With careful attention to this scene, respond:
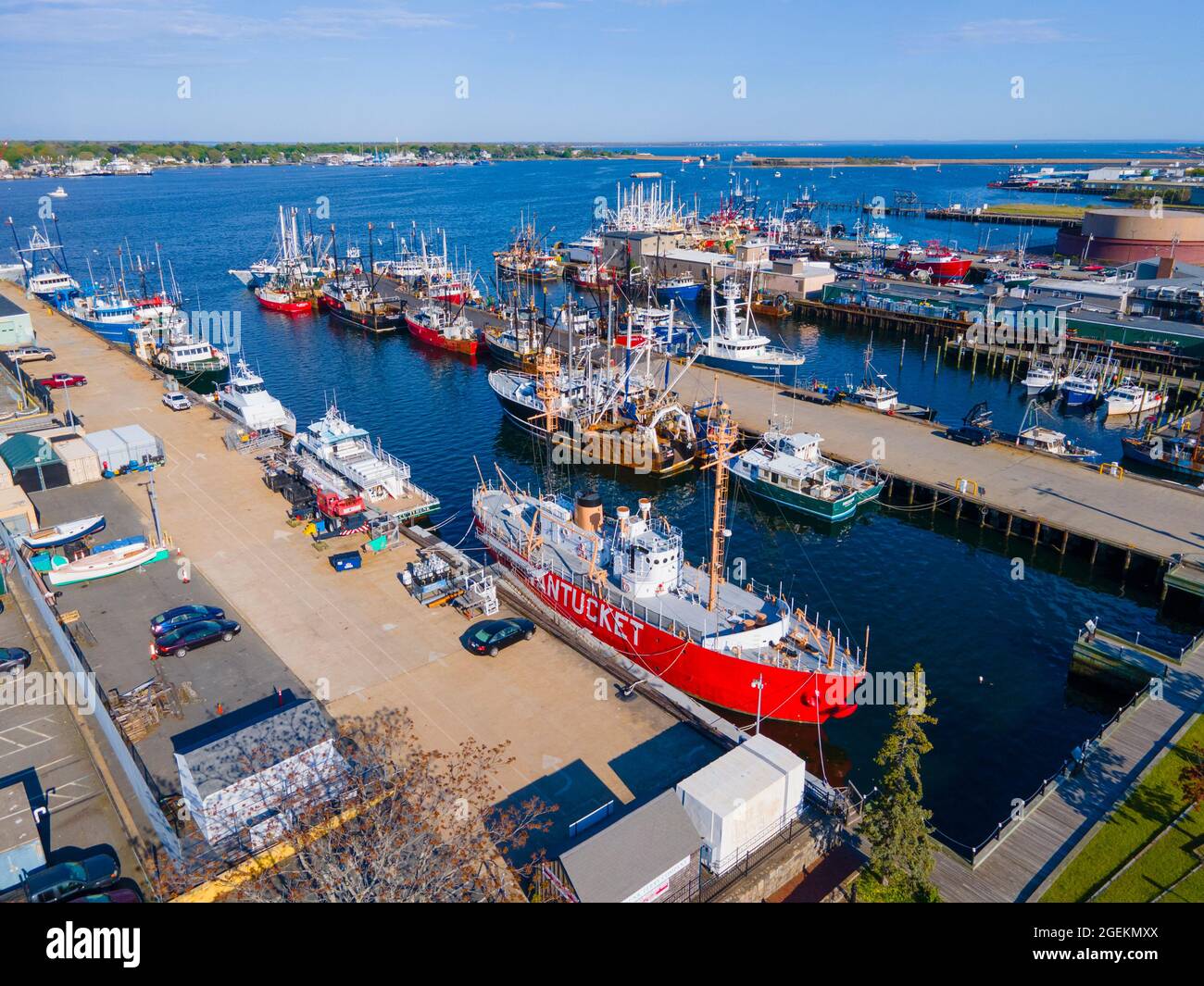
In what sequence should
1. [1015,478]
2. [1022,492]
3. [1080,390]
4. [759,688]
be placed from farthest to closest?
[1080,390] → [1015,478] → [1022,492] → [759,688]

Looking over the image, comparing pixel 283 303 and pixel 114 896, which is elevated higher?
pixel 283 303

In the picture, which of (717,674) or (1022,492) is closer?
(717,674)

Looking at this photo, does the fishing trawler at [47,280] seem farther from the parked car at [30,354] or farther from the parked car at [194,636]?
the parked car at [194,636]

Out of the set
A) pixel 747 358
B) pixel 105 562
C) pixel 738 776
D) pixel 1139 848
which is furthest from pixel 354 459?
pixel 1139 848

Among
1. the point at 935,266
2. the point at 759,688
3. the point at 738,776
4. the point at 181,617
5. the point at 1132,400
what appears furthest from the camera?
the point at 935,266

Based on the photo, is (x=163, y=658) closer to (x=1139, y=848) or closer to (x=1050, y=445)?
(x=1139, y=848)

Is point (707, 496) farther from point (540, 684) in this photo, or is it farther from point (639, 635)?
point (540, 684)
